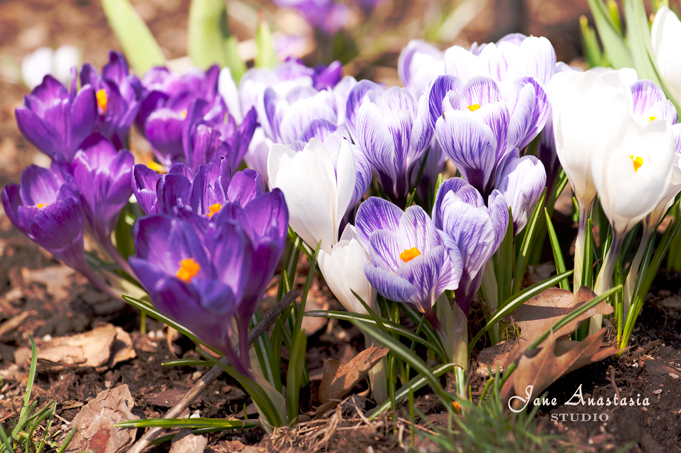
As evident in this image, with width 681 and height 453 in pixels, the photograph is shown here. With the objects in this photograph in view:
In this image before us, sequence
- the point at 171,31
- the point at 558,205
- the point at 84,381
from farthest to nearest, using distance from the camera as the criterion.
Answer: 1. the point at 171,31
2. the point at 558,205
3. the point at 84,381

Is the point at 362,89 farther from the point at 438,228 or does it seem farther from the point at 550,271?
the point at 550,271

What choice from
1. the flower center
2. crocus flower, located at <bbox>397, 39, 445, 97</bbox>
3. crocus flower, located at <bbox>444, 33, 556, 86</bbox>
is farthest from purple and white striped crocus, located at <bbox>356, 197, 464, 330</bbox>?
crocus flower, located at <bbox>397, 39, 445, 97</bbox>

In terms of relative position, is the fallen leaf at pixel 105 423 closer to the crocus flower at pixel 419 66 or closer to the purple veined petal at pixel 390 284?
the purple veined petal at pixel 390 284

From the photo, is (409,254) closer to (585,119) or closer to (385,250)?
(385,250)

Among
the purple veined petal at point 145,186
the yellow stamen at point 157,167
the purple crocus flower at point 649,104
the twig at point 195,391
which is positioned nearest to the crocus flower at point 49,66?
the yellow stamen at point 157,167

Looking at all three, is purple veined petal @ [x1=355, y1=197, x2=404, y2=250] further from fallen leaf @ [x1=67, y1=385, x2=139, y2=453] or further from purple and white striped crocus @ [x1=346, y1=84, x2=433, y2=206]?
fallen leaf @ [x1=67, y1=385, x2=139, y2=453]

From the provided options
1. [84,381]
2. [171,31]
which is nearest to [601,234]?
[84,381]
